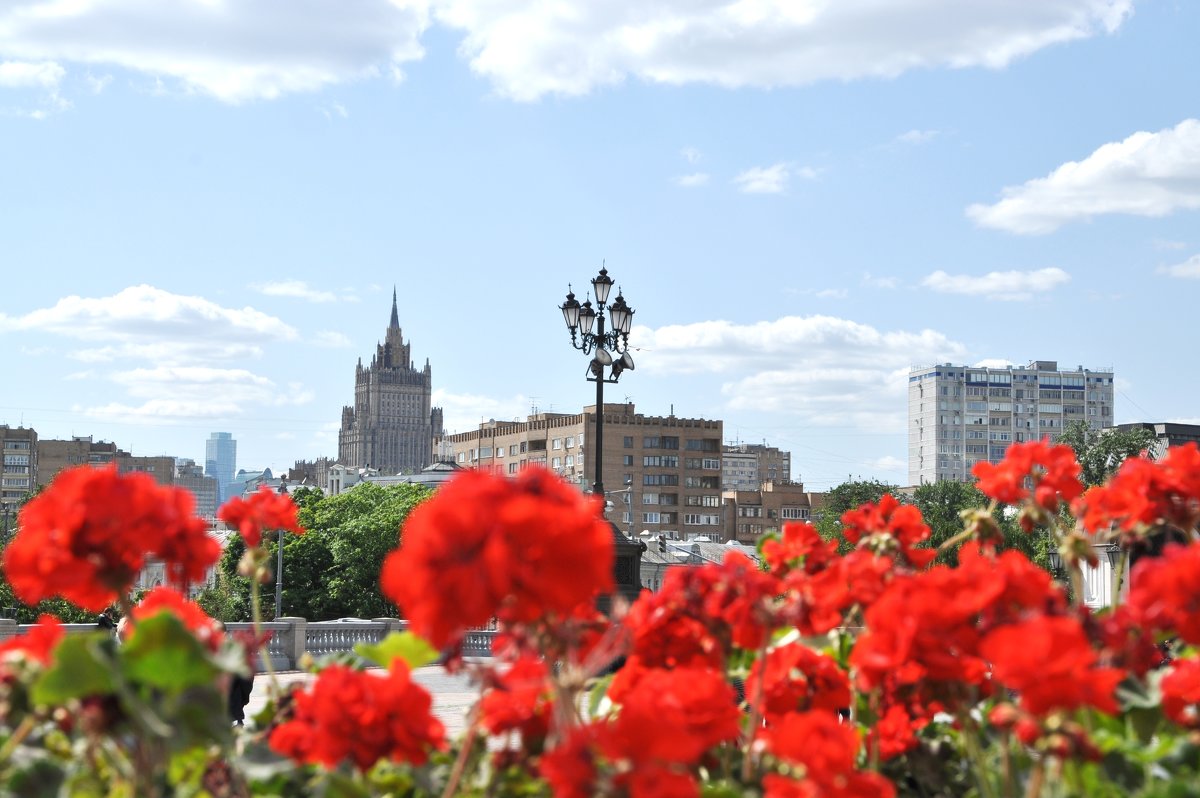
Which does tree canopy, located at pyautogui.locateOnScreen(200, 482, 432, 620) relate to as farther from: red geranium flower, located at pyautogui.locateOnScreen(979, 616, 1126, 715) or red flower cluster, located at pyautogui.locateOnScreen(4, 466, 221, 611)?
red geranium flower, located at pyautogui.locateOnScreen(979, 616, 1126, 715)

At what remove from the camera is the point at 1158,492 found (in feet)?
12.0

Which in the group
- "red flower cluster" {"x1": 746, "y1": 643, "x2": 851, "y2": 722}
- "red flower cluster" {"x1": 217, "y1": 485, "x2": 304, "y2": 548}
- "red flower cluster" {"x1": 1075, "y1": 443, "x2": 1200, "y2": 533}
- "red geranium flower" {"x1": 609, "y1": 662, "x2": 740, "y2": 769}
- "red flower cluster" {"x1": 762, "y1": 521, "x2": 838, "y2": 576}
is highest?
"red flower cluster" {"x1": 1075, "y1": 443, "x2": 1200, "y2": 533}

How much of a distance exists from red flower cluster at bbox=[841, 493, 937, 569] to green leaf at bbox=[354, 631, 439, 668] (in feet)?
4.48

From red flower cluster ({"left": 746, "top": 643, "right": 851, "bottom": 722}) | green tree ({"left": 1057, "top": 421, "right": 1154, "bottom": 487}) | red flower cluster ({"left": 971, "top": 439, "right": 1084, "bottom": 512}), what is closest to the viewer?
red flower cluster ({"left": 746, "top": 643, "right": 851, "bottom": 722})

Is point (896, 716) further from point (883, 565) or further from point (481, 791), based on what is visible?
point (481, 791)

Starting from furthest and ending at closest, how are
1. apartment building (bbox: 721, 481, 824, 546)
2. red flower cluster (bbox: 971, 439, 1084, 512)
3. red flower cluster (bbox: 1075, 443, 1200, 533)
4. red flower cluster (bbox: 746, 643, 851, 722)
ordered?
apartment building (bbox: 721, 481, 824, 546) → red flower cluster (bbox: 971, 439, 1084, 512) → red flower cluster (bbox: 1075, 443, 1200, 533) → red flower cluster (bbox: 746, 643, 851, 722)

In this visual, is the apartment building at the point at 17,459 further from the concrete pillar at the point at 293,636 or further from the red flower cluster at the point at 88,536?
the red flower cluster at the point at 88,536

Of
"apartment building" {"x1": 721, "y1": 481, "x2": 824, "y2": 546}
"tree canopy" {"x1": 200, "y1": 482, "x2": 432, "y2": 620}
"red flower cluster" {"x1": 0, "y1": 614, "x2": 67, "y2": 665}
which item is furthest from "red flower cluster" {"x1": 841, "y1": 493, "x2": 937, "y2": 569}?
"apartment building" {"x1": 721, "y1": 481, "x2": 824, "y2": 546}

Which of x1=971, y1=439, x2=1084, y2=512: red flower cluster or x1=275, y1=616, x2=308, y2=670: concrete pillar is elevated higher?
x1=971, y1=439, x2=1084, y2=512: red flower cluster

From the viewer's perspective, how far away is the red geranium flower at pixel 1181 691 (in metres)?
2.87

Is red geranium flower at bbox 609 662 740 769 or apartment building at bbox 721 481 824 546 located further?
apartment building at bbox 721 481 824 546

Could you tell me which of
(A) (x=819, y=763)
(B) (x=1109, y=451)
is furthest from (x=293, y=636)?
(B) (x=1109, y=451)

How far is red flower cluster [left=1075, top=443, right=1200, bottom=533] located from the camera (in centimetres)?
361

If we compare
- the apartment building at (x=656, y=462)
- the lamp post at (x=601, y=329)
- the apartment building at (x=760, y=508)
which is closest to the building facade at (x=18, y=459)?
the apartment building at (x=656, y=462)
